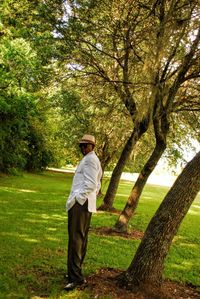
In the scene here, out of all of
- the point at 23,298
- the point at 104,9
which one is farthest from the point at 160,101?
the point at 23,298

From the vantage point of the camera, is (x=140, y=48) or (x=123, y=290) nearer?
(x=123, y=290)

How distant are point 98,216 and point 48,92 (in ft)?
15.0

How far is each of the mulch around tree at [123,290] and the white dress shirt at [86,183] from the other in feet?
3.53

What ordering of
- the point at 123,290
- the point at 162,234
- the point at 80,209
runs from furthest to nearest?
the point at 162,234 → the point at 123,290 → the point at 80,209

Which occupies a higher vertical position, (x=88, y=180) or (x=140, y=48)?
(x=140, y=48)

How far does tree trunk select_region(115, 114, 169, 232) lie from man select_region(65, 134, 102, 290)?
14.7 feet

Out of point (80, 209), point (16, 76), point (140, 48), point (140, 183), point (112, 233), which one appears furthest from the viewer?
point (16, 76)

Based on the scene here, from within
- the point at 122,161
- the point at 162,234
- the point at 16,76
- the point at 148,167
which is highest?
the point at 16,76

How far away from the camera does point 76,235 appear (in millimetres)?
5496

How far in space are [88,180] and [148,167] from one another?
5242 millimetres

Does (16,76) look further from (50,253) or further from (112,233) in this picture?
(50,253)

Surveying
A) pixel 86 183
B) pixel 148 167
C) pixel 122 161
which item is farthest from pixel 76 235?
pixel 122 161

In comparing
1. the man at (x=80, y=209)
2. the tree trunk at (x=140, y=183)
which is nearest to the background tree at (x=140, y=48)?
the tree trunk at (x=140, y=183)

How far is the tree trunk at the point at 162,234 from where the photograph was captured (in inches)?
222
